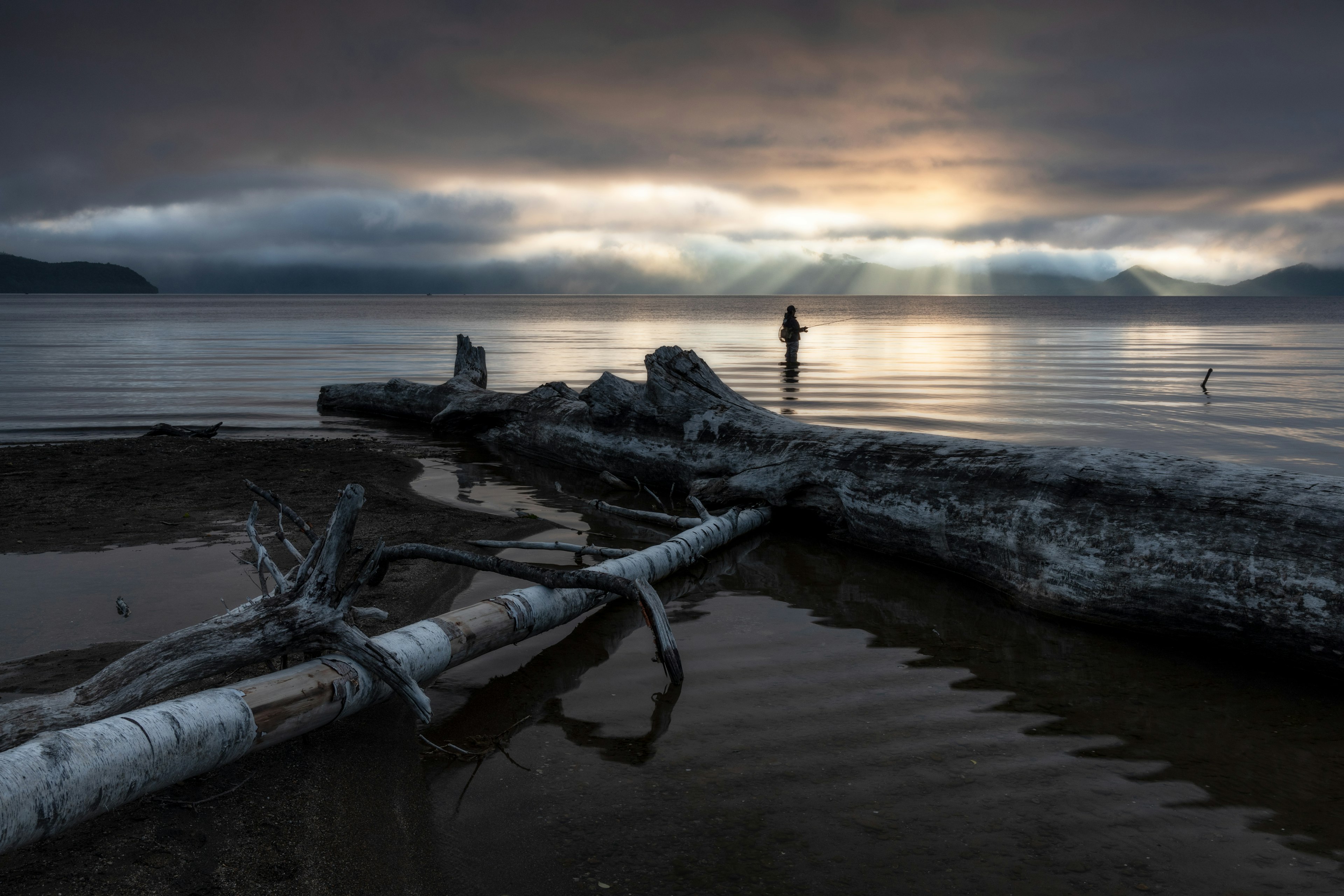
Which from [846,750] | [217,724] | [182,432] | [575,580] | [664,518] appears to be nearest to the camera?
[217,724]

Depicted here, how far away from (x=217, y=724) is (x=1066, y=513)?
5056mm

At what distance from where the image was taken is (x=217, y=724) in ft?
9.89

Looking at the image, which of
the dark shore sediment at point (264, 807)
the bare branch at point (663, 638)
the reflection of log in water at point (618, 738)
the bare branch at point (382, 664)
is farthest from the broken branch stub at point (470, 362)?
the bare branch at point (382, 664)

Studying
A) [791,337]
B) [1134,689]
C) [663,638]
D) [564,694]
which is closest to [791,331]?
[791,337]

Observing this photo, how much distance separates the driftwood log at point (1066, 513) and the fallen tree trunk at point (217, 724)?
114 inches

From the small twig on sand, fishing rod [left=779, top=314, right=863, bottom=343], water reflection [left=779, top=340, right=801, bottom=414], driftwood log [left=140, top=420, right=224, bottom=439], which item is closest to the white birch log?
the small twig on sand

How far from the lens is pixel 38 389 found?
18016 millimetres

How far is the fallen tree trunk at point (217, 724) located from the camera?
2520 mm

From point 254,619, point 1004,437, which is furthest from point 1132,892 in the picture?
point 1004,437

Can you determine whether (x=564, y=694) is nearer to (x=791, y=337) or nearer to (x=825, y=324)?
(x=791, y=337)

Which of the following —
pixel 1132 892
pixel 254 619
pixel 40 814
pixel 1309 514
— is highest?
pixel 1309 514

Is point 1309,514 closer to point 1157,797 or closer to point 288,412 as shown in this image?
point 1157,797

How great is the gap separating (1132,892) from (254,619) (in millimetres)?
3635

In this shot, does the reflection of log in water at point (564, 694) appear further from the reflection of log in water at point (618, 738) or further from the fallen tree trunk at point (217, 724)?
the fallen tree trunk at point (217, 724)
